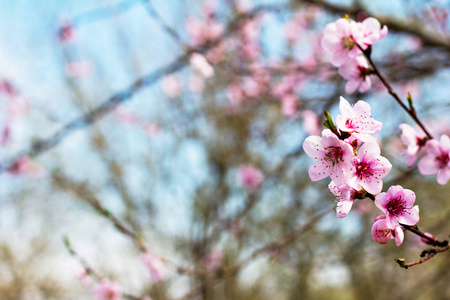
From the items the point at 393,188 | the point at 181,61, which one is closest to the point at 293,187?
the point at 181,61

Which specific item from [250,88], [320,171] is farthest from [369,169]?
[250,88]

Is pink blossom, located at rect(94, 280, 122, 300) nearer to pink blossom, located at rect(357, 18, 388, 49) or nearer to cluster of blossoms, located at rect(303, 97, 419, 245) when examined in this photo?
cluster of blossoms, located at rect(303, 97, 419, 245)

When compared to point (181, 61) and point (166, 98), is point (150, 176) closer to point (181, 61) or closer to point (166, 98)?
point (166, 98)

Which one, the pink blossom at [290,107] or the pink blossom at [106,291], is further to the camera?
the pink blossom at [290,107]

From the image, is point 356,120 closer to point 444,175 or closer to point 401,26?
point 444,175

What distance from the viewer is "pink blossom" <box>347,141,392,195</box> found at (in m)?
0.88

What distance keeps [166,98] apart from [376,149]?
6.03 meters

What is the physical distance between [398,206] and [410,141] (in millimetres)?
175

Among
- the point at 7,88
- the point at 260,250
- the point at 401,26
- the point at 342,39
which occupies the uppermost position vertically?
the point at 7,88

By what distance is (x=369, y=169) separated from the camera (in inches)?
35.9

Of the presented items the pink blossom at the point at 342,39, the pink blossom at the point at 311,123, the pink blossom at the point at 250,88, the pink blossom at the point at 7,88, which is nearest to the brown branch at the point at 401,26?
the pink blossom at the point at 311,123

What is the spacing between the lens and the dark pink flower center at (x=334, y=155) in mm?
889

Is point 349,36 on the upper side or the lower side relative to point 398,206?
upper

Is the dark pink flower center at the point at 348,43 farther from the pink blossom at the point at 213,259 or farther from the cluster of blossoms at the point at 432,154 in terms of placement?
the pink blossom at the point at 213,259
